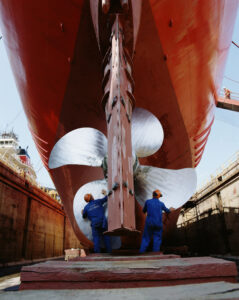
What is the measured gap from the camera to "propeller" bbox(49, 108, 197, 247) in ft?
10.9

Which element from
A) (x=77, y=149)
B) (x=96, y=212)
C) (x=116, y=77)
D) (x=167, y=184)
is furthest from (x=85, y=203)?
(x=116, y=77)

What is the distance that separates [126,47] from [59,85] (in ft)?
4.66

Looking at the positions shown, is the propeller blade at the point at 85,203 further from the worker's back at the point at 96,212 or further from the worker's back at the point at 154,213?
the worker's back at the point at 154,213

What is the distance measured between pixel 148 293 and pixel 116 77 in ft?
7.27

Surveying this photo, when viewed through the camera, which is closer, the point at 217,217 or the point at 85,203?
the point at 85,203

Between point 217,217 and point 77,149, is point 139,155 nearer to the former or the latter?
point 77,149

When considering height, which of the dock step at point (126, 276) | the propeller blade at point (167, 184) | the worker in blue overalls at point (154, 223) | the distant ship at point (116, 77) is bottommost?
the dock step at point (126, 276)

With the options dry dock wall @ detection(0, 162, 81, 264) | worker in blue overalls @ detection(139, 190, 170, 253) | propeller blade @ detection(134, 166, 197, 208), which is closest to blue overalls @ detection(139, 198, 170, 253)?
worker in blue overalls @ detection(139, 190, 170, 253)

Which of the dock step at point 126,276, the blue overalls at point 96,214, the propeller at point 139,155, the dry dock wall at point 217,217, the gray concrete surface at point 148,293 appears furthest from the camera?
the dry dock wall at point 217,217

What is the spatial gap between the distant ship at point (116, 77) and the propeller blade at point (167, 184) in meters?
0.01

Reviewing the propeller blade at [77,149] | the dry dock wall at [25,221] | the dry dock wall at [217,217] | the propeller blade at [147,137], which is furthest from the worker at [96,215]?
the dry dock wall at [217,217]

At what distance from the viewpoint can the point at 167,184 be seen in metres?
3.36

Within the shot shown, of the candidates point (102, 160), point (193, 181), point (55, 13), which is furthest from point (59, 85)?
point (193, 181)

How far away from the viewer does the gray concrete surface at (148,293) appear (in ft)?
3.43
